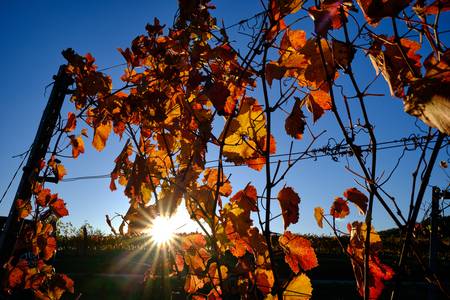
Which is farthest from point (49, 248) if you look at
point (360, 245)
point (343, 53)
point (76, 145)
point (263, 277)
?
point (343, 53)

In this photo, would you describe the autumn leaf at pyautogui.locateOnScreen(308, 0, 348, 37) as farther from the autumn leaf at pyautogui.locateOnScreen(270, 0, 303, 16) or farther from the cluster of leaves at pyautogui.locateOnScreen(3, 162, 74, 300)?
the cluster of leaves at pyautogui.locateOnScreen(3, 162, 74, 300)

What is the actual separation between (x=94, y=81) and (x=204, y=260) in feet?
3.73

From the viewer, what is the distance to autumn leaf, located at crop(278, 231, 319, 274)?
1.34m

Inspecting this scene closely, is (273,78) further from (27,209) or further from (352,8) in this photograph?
(27,209)

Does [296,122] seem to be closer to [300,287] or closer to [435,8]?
[435,8]

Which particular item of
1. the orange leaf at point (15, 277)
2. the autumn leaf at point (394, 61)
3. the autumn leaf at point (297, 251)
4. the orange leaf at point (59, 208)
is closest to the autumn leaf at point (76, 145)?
the orange leaf at point (59, 208)

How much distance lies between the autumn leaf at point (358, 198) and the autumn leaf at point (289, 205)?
12.5 inches

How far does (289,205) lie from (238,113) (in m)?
0.41

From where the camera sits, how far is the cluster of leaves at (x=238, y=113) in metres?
0.84

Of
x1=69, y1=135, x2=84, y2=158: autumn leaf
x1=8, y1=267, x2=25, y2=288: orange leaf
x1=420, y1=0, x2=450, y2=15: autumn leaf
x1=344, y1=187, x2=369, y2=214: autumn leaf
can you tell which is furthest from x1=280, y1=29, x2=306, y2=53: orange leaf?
x1=8, y1=267, x2=25, y2=288: orange leaf

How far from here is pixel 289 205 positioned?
49.4 inches

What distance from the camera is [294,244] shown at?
1369mm

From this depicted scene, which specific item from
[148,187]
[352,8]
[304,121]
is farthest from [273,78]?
[148,187]

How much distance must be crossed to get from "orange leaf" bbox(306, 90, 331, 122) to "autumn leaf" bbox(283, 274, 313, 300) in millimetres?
627
